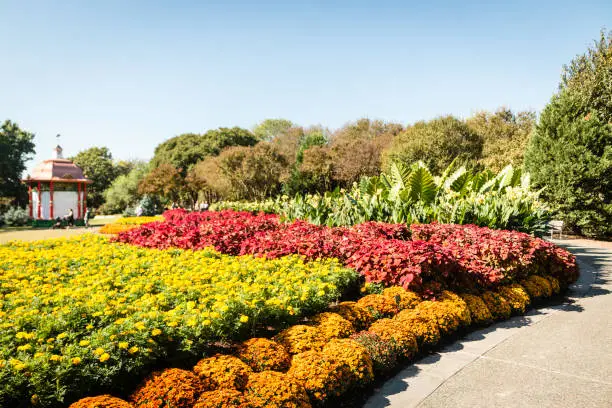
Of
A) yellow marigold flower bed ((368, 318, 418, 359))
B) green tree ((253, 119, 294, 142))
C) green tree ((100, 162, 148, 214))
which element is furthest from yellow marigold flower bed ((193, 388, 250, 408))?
green tree ((253, 119, 294, 142))

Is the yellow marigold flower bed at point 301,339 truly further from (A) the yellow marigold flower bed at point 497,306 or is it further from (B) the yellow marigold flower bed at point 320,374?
(A) the yellow marigold flower bed at point 497,306

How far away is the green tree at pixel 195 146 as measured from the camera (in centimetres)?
4131

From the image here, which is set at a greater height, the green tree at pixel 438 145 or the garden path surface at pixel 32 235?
the green tree at pixel 438 145

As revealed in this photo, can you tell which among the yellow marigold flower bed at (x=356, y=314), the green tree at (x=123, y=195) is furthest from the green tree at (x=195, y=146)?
the yellow marigold flower bed at (x=356, y=314)

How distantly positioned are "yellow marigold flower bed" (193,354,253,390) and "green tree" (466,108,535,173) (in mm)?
22932

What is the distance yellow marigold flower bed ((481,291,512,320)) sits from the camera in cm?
547

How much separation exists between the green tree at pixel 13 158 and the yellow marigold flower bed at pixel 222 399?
37.2 m

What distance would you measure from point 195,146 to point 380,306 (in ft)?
130

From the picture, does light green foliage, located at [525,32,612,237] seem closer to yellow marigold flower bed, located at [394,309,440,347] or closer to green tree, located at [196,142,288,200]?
yellow marigold flower bed, located at [394,309,440,347]

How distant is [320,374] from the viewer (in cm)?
312

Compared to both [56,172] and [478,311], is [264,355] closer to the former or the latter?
[478,311]

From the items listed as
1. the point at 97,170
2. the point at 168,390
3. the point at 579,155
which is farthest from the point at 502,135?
the point at 97,170

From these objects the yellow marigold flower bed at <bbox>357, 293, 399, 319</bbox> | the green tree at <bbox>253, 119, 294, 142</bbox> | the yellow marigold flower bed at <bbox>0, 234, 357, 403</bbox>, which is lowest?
the yellow marigold flower bed at <bbox>357, 293, 399, 319</bbox>

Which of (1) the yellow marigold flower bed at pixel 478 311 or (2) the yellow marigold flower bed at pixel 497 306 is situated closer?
(1) the yellow marigold flower bed at pixel 478 311
